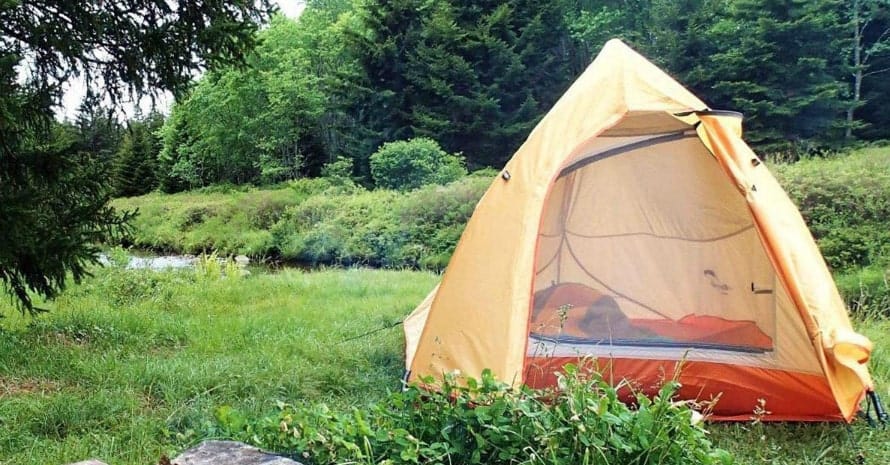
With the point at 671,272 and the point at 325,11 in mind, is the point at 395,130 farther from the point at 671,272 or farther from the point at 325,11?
the point at 671,272

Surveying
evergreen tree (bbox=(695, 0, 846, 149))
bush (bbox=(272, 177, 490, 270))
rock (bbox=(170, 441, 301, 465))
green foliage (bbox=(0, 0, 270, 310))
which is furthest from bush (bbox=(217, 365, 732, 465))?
evergreen tree (bbox=(695, 0, 846, 149))

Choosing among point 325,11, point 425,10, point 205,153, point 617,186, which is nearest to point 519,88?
point 425,10

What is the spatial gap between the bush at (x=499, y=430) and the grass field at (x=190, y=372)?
0.42m

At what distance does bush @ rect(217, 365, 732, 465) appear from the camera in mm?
1403

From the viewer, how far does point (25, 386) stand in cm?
292

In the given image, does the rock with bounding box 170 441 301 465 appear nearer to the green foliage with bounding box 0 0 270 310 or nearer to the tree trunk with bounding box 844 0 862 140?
the green foliage with bounding box 0 0 270 310

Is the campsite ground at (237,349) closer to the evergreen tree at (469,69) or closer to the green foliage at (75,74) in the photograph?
the green foliage at (75,74)

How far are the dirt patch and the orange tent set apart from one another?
1.69m

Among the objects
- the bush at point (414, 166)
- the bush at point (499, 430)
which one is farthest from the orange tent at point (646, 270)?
the bush at point (414, 166)

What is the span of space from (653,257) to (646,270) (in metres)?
0.08

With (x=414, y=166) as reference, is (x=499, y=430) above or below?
below

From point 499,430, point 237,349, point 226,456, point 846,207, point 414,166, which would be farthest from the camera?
point 414,166

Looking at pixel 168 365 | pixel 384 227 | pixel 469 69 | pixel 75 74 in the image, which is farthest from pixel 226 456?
pixel 469 69

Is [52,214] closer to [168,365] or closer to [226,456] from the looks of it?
[168,365]
